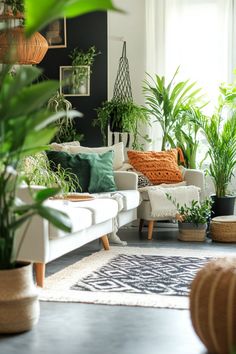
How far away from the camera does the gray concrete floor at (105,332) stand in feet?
8.85

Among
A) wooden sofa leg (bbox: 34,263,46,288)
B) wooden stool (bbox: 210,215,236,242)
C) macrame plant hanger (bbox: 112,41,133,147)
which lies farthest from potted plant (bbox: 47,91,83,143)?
wooden sofa leg (bbox: 34,263,46,288)

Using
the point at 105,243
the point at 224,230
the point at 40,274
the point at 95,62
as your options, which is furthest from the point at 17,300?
the point at 95,62

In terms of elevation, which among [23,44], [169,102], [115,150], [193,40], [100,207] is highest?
[193,40]

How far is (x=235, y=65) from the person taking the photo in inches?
260

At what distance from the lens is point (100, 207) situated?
14.9 ft

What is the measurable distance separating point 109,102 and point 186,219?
1766 mm

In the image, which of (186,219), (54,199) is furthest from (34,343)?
(186,219)

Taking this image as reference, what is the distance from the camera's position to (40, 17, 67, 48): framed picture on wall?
7.06 m

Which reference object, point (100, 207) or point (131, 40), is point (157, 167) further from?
point (131, 40)

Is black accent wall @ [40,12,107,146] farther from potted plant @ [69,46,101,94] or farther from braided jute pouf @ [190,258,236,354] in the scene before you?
braided jute pouf @ [190,258,236,354]

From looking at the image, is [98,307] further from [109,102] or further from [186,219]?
[109,102]

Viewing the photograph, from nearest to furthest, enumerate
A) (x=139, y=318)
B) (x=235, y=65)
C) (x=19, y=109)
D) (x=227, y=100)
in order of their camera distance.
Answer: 1. (x=19, y=109)
2. (x=139, y=318)
3. (x=227, y=100)
4. (x=235, y=65)

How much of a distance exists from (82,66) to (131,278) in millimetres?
3529

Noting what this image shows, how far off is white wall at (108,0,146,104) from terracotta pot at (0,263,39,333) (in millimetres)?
4331
